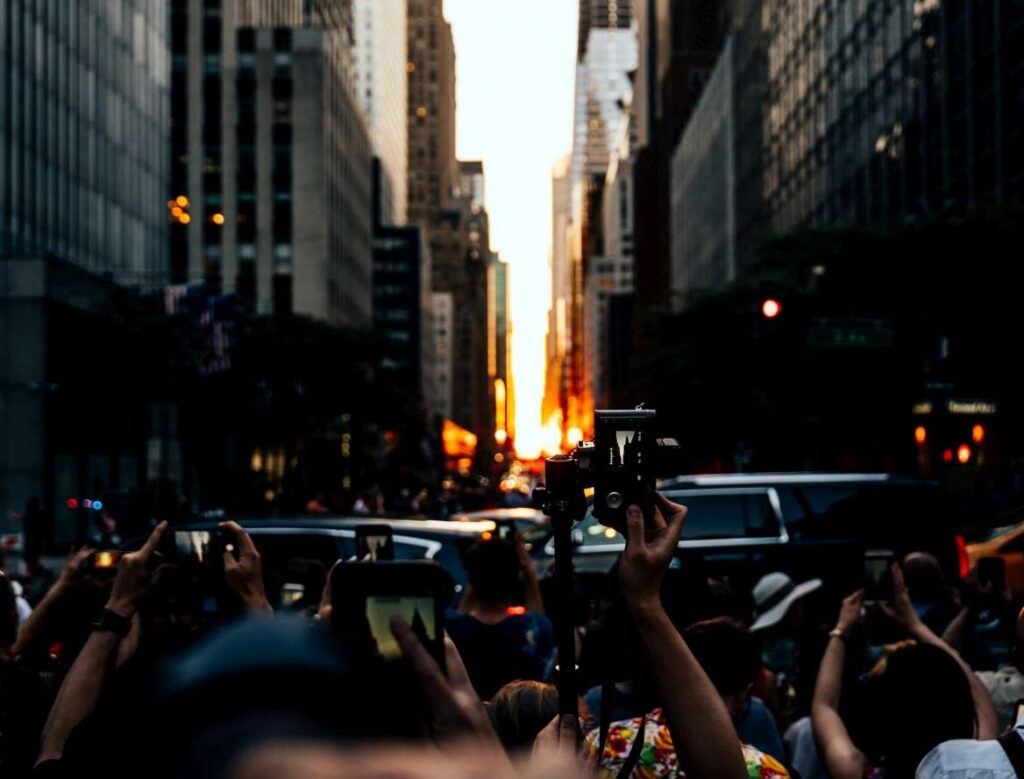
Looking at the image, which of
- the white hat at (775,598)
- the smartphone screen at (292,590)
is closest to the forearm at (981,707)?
the white hat at (775,598)

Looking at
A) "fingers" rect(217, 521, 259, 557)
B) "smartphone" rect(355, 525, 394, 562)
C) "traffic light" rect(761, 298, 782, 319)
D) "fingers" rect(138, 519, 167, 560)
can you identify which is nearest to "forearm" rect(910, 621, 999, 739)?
"smartphone" rect(355, 525, 394, 562)

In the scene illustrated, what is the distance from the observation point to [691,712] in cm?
304

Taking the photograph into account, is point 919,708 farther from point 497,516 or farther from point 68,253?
point 68,253

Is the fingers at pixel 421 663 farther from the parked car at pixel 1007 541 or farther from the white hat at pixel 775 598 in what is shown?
the white hat at pixel 775 598

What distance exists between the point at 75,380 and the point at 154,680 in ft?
157

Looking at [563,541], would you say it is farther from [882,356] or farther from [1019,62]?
[1019,62]

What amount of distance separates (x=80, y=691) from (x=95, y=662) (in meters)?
0.14

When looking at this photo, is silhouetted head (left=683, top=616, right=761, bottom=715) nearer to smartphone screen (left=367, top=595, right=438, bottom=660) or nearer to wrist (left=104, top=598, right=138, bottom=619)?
wrist (left=104, top=598, right=138, bottom=619)

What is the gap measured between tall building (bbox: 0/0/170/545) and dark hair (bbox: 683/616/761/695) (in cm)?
3418

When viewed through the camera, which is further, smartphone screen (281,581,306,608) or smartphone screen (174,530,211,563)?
smartphone screen (281,581,306,608)

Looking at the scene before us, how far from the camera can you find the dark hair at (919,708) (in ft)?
14.9

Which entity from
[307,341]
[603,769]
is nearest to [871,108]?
[307,341]

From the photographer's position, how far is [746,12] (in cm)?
8106

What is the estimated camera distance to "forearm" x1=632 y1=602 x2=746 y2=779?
303cm
